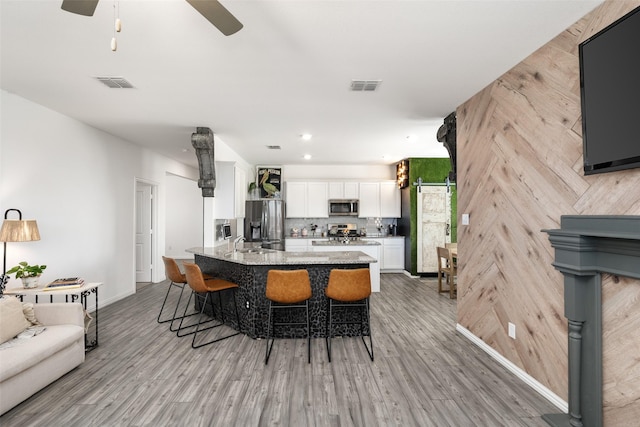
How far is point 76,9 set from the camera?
5.10 feet

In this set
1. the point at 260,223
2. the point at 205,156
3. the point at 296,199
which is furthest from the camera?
the point at 296,199

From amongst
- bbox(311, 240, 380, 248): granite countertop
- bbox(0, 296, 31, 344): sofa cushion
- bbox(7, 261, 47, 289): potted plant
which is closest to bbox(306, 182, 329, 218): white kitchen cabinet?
bbox(311, 240, 380, 248): granite countertop

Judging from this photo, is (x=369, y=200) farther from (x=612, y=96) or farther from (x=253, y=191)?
(x=612, y=96)

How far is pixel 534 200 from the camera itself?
8.60 feet

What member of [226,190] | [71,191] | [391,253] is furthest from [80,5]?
[391,253]

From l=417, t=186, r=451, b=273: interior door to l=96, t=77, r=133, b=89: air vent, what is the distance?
590 centimetres

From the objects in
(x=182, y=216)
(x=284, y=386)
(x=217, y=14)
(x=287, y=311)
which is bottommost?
(x=284, y=386)

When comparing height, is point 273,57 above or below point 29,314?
above

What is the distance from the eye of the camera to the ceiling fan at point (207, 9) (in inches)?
59.9

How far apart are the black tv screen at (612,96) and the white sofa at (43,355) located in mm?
4194

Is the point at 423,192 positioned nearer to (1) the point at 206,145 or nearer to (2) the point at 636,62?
(1) the point at 206,145

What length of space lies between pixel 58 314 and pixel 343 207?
5.92 meters

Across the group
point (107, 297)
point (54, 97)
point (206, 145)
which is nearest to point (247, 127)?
point (206, 145)

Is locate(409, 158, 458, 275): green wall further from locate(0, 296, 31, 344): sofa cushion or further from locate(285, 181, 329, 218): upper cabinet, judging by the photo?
locate(0, 296, 31, 344): sofa cushion
